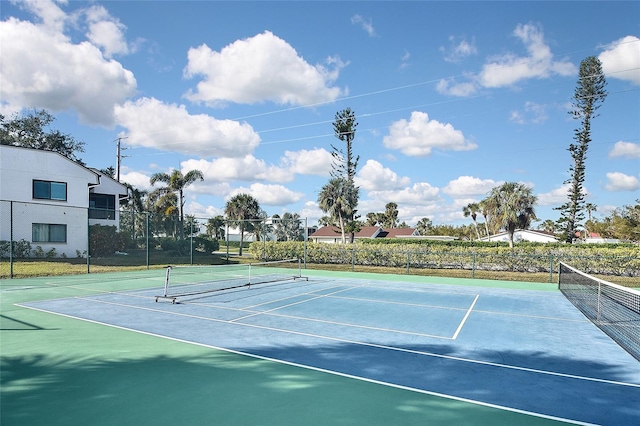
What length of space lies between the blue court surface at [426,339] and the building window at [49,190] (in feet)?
57.1

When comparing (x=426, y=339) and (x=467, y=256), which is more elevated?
(x=467, y=256)

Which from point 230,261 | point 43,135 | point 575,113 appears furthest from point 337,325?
point 43,135

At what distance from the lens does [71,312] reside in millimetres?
10484

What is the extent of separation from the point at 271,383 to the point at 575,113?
137ft

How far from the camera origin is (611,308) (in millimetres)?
11984

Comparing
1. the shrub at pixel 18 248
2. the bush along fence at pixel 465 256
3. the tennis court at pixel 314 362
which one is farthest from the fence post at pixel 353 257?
the shrub at pixel 18 248

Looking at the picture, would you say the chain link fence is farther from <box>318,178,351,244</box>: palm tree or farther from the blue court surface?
the blue court surface

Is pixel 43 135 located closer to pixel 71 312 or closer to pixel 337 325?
pixel 71 312

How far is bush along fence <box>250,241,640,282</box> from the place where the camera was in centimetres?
2205

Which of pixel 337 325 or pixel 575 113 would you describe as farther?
pixel 575 113

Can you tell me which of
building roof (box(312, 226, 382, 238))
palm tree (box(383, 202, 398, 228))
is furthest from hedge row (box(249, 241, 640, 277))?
palm tree (box(383, 202, 398, 228))

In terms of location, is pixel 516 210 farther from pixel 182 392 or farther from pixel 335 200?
pixel 182 392

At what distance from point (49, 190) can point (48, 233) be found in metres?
3.17

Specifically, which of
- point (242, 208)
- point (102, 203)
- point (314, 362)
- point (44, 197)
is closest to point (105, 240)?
point (44, 197)
